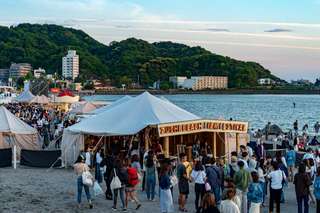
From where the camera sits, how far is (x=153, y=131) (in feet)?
74.3

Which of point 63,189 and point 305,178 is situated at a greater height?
point 305,178

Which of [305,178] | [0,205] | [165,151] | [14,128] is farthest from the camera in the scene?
[14,128]

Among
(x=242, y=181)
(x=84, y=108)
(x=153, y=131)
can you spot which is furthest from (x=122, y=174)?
(x=84, y=108)

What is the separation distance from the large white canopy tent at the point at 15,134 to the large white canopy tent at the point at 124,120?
3346mm

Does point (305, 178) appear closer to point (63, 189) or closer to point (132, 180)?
point (132, 180)

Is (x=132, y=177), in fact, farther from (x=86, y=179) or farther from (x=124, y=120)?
(x=124, y=120)

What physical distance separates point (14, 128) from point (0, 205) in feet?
34.5

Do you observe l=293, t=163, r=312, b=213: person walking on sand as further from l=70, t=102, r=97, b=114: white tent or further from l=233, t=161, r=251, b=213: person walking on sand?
l=70, t=102, r=97, b=114: white tent

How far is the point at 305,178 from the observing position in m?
13.2

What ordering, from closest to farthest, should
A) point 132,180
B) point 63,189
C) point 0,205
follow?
point 132,180 → point 0,205 → point 63,189

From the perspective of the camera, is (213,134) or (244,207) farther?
(213,134)

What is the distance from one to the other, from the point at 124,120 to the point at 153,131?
1.23 metres

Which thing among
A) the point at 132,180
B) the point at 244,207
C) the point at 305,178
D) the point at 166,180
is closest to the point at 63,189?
the point at 132,180

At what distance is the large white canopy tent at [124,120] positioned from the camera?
21.6 metres
